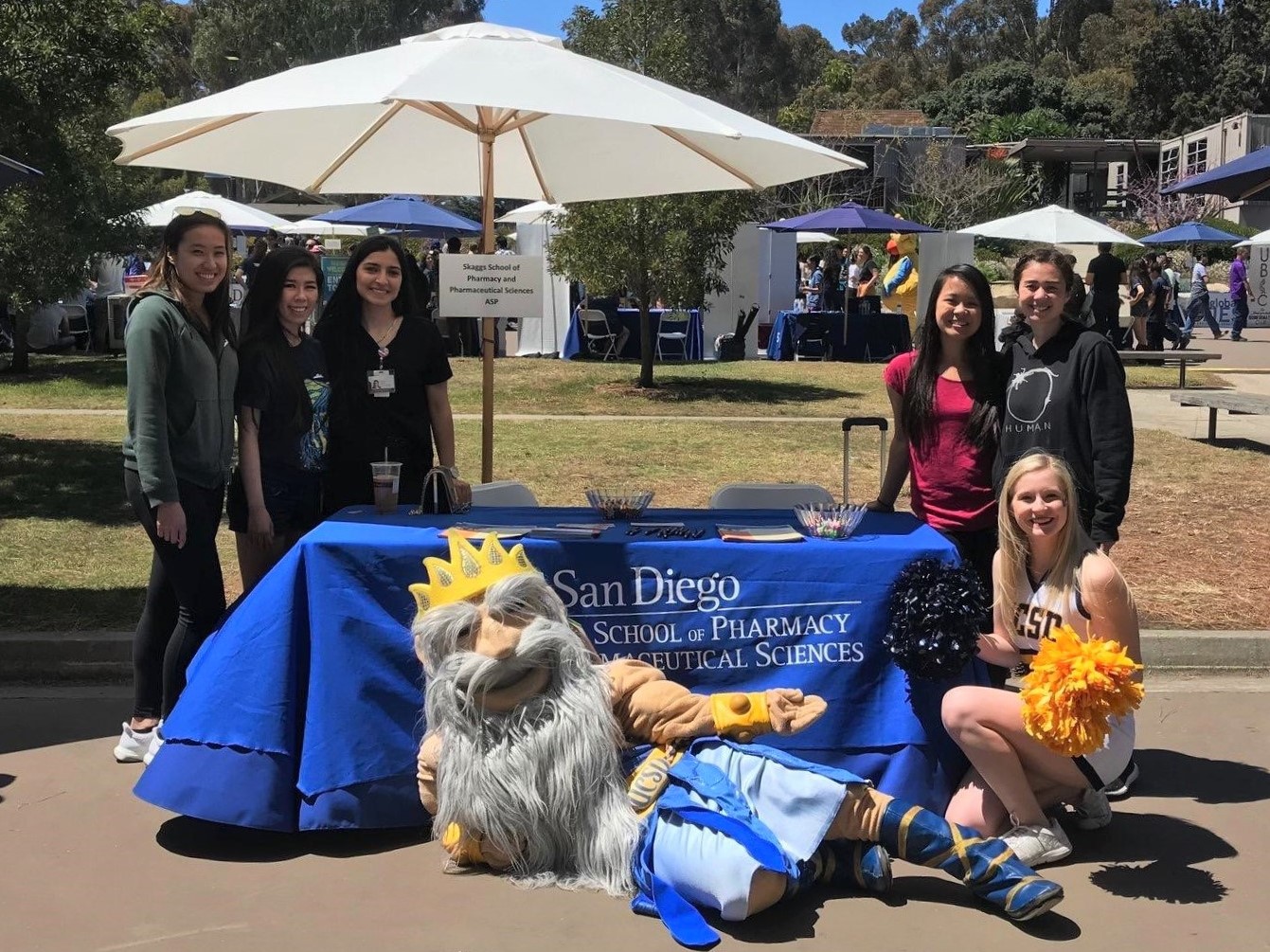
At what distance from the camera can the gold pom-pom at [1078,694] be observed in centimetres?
354

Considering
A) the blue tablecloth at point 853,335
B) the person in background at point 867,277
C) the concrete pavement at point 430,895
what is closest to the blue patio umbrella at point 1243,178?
the concrete pavement at point 430,895

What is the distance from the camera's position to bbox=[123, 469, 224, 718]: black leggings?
177 inches

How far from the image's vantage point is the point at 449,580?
376 cm

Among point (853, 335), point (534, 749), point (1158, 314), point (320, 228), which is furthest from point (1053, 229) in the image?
point (534, 749)

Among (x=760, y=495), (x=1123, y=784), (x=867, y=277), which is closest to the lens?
(x=1123, y=784)

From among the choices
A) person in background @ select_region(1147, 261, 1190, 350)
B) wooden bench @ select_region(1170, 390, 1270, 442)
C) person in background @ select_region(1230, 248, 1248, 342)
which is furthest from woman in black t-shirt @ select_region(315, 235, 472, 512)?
person in background @ select_region(1230, 248, 1248, 342)

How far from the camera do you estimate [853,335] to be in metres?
20.8

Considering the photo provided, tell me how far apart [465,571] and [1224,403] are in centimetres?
1019

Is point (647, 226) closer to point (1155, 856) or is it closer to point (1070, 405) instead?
point (1070, 405)

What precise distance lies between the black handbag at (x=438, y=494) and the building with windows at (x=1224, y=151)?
40.4 meters

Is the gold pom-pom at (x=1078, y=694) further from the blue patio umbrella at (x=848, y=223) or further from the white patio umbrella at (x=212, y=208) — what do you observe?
the blue patio umbrella at (x=848, y=223)

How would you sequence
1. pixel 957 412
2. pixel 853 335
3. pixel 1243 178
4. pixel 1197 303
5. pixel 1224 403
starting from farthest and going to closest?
pixel 1197 303 → pixel 853 335 → pixel 1224 403 → pixel 1243 178 → pixel 957 412

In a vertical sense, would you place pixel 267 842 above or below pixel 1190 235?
below

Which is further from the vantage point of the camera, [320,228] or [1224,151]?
[1224,151]
